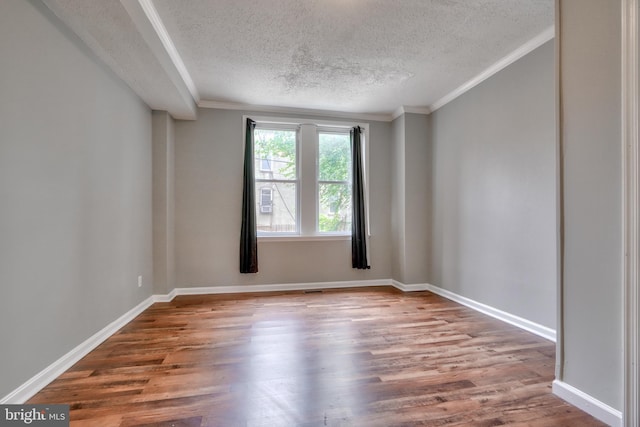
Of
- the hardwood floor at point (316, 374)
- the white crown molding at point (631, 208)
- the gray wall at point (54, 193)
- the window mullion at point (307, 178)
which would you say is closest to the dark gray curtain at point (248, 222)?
the window mullion at point (307, 178)

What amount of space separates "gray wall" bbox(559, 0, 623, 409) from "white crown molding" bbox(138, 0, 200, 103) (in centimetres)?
274

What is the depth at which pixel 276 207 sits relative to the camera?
4.52m

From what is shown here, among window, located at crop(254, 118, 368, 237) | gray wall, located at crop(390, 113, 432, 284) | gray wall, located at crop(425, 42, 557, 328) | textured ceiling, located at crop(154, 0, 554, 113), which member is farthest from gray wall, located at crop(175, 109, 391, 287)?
gray wall, located at crop(425, 42, 557, 328)

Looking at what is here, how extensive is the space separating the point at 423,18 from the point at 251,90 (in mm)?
2208

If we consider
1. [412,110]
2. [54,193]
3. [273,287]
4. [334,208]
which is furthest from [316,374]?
[412,110]

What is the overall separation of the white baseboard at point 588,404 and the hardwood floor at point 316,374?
4 cm

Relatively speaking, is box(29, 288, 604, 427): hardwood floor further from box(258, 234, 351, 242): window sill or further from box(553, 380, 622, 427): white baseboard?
box(258, 234, 351, 242): window sill

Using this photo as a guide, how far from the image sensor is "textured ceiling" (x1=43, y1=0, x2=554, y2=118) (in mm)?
2211

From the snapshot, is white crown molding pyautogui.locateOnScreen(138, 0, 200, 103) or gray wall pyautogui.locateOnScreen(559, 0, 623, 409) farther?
white crown molding pyautogui.locateOnScreen(138, 0, 200, 103)

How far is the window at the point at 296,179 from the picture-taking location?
449 centimetres

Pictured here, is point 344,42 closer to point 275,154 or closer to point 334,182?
point 275,154

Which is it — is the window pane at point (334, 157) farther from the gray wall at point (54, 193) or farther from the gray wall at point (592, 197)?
the gray wall at point (592, 197)

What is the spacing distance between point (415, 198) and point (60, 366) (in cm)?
417

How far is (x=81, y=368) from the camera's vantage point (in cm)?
210
